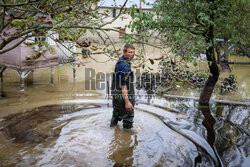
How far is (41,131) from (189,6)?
494cm

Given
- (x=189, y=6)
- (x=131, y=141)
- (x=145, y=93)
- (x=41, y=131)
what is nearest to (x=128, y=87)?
(x=131, y=141)

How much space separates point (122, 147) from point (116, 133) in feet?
2.19

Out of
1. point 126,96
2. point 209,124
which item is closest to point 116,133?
point 126,96

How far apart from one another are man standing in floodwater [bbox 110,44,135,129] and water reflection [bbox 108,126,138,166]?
219 millimetres

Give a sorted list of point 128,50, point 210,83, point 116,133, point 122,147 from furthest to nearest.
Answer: point 210,83 → point 116,133 → point 128,50 → point 122,147

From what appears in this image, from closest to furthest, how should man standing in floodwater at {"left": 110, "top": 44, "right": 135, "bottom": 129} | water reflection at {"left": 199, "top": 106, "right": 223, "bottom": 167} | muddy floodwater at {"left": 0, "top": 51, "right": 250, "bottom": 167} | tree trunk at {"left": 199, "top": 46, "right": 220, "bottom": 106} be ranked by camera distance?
muddy floodwater at {"left": 0, "top": 51, "right": 250, "bottom": 167} → water reflection at {"left": 199, "top": 106, "right": 223, "bottom": 167} → man standing in floodwater at {"left": 110, "top": 44, "right": 135, "bottom": 129} → tree trunk at {"left": 199, "top": 46, "right": 220, "bottom": 106}

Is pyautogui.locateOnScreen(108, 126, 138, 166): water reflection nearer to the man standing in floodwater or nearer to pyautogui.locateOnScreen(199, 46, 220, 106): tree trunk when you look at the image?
the man standing in floodwater

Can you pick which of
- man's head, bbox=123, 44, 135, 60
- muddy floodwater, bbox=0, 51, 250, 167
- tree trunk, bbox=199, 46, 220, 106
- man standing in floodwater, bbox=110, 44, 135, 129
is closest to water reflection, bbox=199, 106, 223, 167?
muddy floodwater, bbox=0, 51, 250, 167

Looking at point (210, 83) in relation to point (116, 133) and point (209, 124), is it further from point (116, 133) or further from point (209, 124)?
point (116, 133)

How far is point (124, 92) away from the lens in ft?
14.4

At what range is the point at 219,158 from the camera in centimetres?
380

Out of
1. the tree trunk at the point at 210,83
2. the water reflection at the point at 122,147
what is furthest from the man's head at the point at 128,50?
the tree trunk at the point at 210,83

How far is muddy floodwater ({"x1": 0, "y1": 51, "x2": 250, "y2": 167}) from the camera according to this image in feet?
12.5

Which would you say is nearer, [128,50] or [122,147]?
[122,147]
